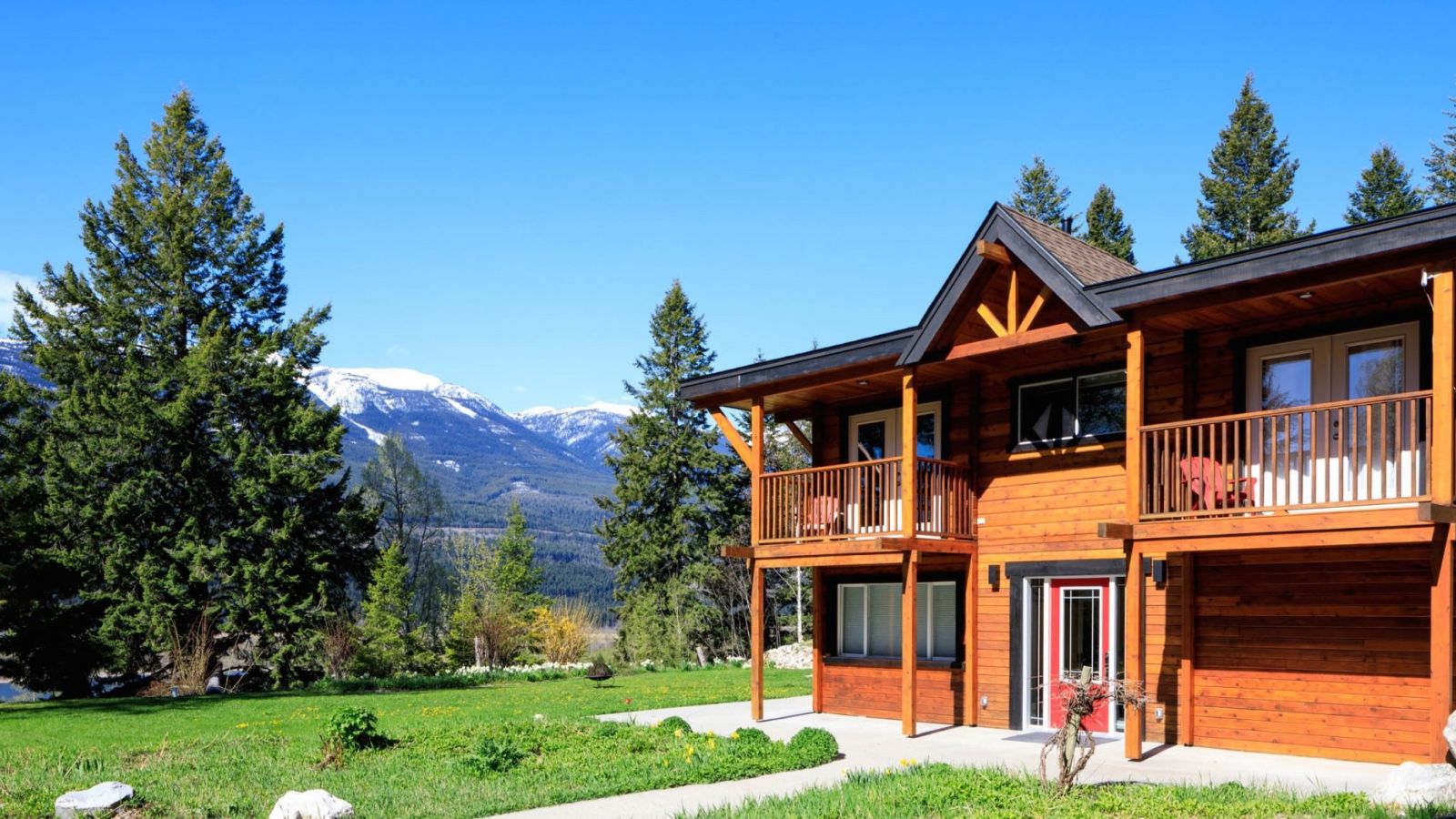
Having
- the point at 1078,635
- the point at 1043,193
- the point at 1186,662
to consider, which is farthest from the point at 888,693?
the point at 1043,193

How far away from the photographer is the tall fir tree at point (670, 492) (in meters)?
41.4

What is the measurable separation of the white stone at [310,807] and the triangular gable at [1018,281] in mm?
9150

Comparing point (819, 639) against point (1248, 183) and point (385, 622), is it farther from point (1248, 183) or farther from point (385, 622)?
point (1248, 183)

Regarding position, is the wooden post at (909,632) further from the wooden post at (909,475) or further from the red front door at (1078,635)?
the red front door at (1078,635)

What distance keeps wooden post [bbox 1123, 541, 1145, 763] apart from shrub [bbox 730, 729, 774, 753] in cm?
315

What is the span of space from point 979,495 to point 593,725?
6.05 meters

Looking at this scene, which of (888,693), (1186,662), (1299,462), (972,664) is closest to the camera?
(1299,462)

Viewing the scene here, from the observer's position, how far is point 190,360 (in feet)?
107

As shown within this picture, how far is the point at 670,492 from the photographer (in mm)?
43500

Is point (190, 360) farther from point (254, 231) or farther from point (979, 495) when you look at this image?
point (979, 495)

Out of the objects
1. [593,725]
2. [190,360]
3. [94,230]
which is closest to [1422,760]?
[593,725]

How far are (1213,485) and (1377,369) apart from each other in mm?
2120

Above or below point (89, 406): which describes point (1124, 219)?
above

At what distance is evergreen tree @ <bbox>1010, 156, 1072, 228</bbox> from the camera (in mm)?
40594
